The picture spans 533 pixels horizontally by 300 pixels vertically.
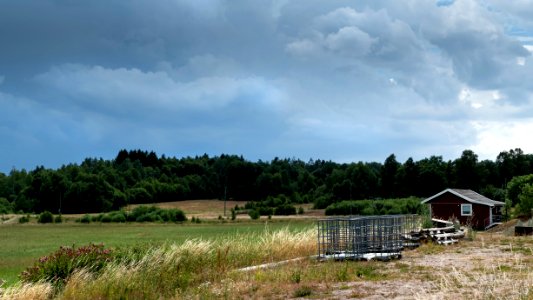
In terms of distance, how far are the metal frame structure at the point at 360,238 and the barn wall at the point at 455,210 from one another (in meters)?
37.5

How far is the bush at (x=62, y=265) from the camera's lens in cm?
1493

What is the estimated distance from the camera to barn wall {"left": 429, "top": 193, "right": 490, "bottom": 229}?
56219 mm

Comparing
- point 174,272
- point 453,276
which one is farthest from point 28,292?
point 453,276

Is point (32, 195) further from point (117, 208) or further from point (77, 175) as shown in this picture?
point (117, 208)

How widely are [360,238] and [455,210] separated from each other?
4045 cm

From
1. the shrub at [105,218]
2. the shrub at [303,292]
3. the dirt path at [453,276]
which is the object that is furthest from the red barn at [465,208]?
the shrub at [105,218]

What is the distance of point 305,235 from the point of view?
76.5 feet

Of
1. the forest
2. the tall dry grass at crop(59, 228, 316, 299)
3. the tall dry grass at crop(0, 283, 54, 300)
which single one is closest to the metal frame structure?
the tall dry grass at crop(59, 228, 316, 299)

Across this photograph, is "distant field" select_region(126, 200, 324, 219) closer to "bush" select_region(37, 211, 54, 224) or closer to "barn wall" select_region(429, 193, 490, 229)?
"bush" select_region(37, 211, 54, 224)

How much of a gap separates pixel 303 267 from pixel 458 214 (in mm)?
44077

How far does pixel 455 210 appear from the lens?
5706 cm

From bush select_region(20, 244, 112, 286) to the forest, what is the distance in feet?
243

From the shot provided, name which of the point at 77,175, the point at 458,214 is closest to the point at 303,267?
the point at 458,214

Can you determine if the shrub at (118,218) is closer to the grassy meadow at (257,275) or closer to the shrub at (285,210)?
the shrub at (285,210)
